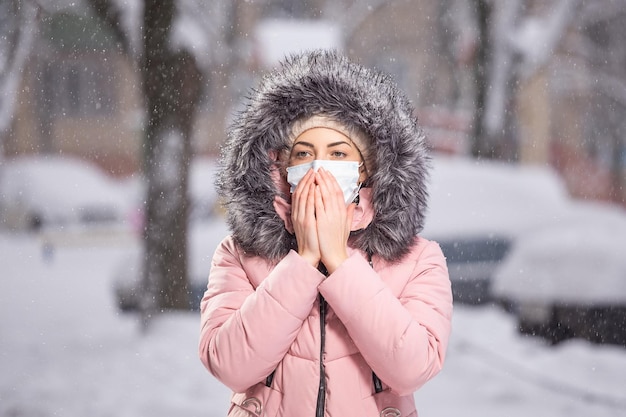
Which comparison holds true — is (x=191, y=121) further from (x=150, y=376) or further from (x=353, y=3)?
(x=353, y=3)

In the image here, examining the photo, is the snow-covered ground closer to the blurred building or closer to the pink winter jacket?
the blurred building

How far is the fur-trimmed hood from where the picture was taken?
1.59m

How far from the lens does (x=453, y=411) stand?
384cm

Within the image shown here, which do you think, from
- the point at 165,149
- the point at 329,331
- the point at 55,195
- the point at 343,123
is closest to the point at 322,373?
the point at 329,331

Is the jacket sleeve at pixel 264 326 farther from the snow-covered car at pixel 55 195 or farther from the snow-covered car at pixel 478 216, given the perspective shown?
the snow-covered car at pixel 55 195

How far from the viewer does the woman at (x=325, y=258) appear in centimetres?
141

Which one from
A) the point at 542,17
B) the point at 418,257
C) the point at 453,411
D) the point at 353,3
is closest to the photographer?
the point at 418,257

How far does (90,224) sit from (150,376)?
3.14 metres

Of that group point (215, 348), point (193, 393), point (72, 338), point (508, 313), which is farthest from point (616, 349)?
point (215, 348)

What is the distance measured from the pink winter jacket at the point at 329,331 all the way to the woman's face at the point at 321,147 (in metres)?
0.22

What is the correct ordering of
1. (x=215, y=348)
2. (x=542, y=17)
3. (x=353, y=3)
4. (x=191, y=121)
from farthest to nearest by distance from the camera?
1. (x=353, y=3)
2. (x=542, y=17)
3. (x=191, y=121)
4. (x=215, y=348)

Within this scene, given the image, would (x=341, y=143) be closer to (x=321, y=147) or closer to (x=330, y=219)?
(x=321, y=147)

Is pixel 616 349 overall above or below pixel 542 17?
below

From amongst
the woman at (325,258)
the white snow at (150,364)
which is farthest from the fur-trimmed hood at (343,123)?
the white snow at (150,364)
